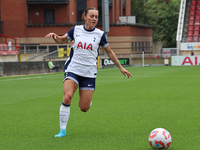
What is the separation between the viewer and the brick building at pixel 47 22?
5066cm

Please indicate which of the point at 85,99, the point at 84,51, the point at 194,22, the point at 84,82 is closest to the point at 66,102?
the point at 85,99

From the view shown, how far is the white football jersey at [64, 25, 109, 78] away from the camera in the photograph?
7102mm

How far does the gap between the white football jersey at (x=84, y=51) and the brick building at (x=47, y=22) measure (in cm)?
4446

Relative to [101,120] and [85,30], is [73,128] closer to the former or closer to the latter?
[101,120]

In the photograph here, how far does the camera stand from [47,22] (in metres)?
53.3

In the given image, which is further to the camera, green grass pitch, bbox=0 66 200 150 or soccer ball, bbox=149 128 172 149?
green grass pitch, bbox=0 66 200 150

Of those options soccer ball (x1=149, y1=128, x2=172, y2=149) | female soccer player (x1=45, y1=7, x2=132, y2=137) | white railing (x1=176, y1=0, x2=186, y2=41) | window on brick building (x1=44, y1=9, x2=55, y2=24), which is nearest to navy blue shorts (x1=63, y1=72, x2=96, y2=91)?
female soccer player (x1=45, y1=7, x2=132, y2=137)

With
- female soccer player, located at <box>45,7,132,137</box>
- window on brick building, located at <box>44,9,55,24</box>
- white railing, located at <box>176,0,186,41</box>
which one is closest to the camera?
female soccer player, located at <box>45,7,132,137</box>

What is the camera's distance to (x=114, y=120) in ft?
29.1

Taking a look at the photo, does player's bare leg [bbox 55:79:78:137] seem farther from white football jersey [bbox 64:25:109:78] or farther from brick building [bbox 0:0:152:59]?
brick building [bbox 0:0:152:59]

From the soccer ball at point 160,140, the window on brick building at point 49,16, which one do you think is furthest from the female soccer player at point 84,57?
the window on brick building at point 49,16

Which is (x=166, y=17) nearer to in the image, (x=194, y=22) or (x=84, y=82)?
(x=194, y=22)

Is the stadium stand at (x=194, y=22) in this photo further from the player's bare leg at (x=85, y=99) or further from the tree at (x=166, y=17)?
the player's bare leg at (x=85, y=99)

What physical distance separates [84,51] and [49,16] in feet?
155
